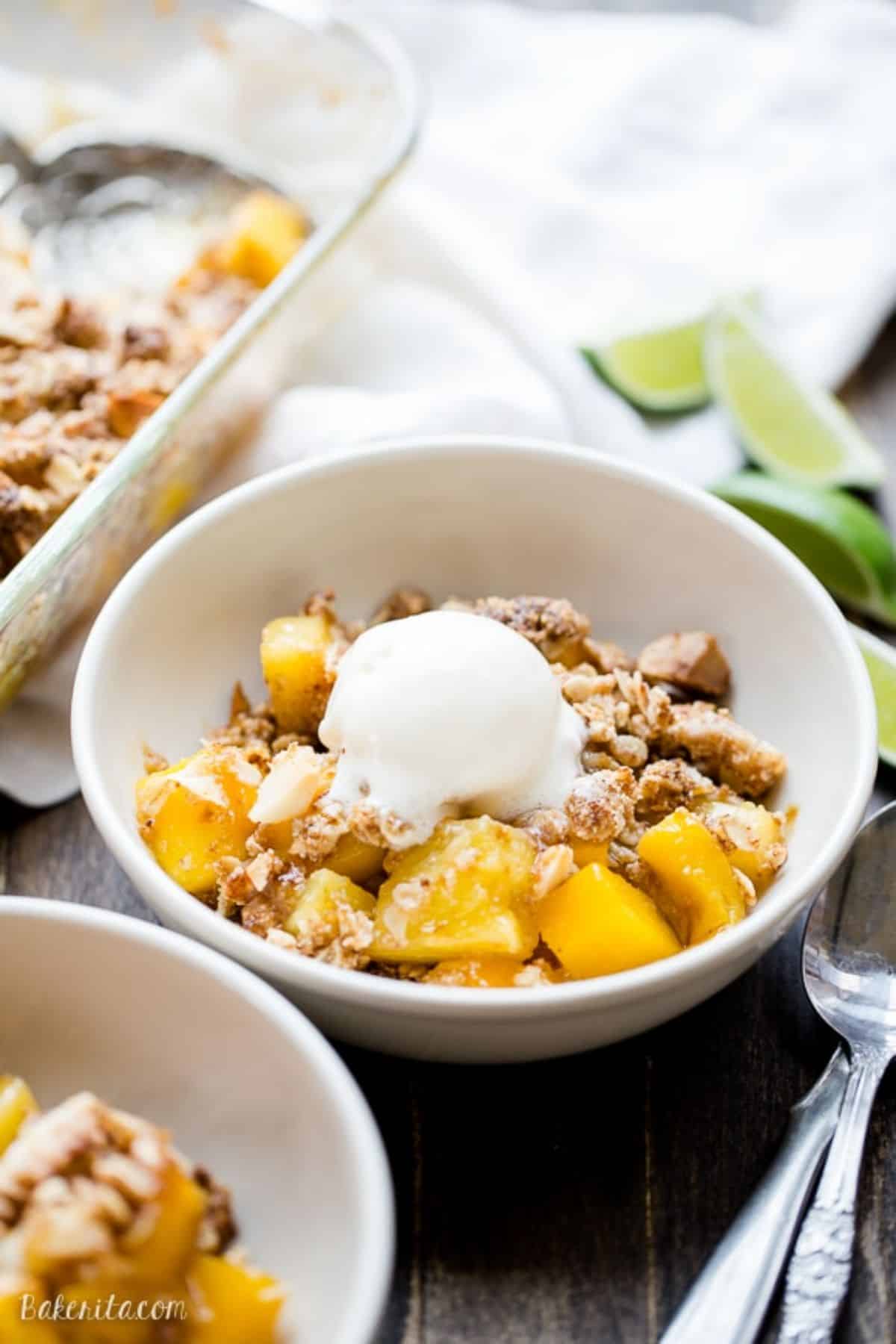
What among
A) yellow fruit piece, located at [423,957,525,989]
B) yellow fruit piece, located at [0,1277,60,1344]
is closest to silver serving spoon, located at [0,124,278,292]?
yellow fruit piece, located at [423,957,525,989]

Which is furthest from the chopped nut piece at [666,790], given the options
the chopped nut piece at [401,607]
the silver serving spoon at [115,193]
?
the silver serving spoon at [115,193]

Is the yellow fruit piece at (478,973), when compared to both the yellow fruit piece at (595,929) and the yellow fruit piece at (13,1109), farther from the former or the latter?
the yellow fruit piece at (13,1109)

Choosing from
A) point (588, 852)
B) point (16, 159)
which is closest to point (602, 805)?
point (588, 852)

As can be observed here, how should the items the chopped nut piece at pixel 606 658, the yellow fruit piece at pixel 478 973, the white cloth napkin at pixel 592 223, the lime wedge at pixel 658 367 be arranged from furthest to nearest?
the lime wedge at pixel 658 367 < the white cloth napkin at pixel 592 223 < the chopped nut piece at pixel 606 658 < the yellow fruit piece at pixel 478 973

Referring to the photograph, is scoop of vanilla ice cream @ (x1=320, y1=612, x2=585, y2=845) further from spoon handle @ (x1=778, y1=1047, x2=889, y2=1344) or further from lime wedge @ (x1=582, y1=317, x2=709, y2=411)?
lime wedge @ (x1=582, y1=317, x2=709, y2=411)

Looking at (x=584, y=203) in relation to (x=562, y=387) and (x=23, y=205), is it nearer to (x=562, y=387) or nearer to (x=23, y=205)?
(x=562, y=387)

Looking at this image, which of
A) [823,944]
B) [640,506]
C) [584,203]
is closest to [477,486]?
[640,506]

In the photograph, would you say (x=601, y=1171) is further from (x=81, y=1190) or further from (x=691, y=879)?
(x=81, y=1190)
